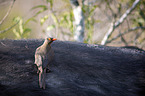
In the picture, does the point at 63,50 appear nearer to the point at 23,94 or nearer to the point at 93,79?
the point at 93,79

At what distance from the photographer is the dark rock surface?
2.55 feet

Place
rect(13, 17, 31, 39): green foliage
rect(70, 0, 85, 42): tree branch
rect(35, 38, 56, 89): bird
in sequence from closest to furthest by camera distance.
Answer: rect(35, 38, 56, 89): bird < rect(70, 0, 85, 42): tree branch < rect(13, 17, 31, 39): green foliage

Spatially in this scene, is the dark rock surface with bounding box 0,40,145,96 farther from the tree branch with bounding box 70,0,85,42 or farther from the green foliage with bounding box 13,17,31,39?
the green foliage with bounding box 13,17,31,39

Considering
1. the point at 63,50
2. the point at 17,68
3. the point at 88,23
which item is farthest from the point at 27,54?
the point at 88,23

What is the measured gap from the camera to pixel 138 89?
0.88 m

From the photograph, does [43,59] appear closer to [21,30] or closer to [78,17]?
[78,17]

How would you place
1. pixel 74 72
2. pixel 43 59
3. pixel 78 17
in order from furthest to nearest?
pixel 78 17, pixel 74 72, pixel 43 59

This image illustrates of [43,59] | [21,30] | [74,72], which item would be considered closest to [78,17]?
[21,30]

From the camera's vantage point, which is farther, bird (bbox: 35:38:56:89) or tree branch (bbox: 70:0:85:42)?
tree branch (bbox: 70:0:85:42)

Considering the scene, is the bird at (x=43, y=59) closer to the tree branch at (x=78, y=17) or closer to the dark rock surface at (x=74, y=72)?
the dark rock surface at (x=74, y=72)

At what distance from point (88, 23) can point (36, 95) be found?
2.41 meters

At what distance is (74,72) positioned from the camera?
0.91 m

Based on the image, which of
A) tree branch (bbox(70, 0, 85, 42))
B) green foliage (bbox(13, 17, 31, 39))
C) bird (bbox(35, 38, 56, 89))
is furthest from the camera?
green foliage (bbox(13, 17, 31, 39))

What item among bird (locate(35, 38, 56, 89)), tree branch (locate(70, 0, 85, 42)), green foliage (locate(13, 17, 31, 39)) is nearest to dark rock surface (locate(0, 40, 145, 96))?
bird (locate(35, 38, 56, 89))
